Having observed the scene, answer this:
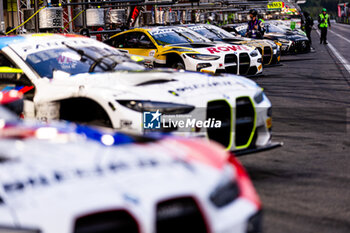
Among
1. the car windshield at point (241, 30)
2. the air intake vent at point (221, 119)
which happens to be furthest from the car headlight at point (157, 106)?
the car windshield at point (241, 30)

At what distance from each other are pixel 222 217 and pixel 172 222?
0.88ft

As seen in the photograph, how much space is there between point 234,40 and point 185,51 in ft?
10.0

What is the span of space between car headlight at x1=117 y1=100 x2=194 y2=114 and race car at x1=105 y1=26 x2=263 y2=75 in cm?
851

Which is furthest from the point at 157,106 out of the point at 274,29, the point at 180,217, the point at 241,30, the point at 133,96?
the point at 274,29

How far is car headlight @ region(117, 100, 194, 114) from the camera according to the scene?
18.3 feet

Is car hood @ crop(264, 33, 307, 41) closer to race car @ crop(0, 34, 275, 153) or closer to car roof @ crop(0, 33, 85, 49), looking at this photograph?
car roof @ crop(0, 33, 85, 49)

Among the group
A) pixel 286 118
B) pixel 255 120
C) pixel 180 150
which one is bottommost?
pixel 286 118

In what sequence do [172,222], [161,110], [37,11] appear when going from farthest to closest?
[37,11], [161,110], [172,222]

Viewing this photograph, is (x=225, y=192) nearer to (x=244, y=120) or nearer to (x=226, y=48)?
(x=244, y=120)

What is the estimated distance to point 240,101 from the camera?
5.95 metres

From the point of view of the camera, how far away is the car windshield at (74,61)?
6.57 metres

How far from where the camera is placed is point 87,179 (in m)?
2.68

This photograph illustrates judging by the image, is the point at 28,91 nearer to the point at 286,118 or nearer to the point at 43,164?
the point at 43,164

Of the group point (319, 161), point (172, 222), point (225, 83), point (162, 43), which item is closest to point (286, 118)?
point (319, 161)
